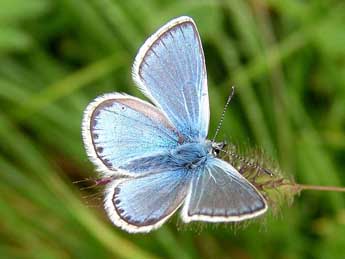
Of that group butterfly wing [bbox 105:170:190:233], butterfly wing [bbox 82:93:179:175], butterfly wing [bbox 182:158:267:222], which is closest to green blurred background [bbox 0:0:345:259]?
butterfly wing [bbox 82:93:179:175]

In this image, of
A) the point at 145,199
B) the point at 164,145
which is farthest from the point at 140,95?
the point at 145,199

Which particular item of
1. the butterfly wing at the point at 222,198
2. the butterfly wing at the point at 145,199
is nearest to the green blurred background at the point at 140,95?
the butterfly wing at the point at 145,199

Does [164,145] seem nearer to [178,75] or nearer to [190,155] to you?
[190,155]

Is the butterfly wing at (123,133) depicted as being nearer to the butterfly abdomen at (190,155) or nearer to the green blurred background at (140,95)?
the butterfly abdomen at (190,155)

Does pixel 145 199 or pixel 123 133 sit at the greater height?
pixel 123 133

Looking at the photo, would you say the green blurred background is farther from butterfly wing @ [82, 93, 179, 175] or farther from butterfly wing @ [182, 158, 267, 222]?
butterfly wing @ [182, 158, 267, 222]

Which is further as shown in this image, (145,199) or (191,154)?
(191,154)

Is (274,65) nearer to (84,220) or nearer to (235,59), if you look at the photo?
(235,59)

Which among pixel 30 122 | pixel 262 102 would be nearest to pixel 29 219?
pixel 30 122
